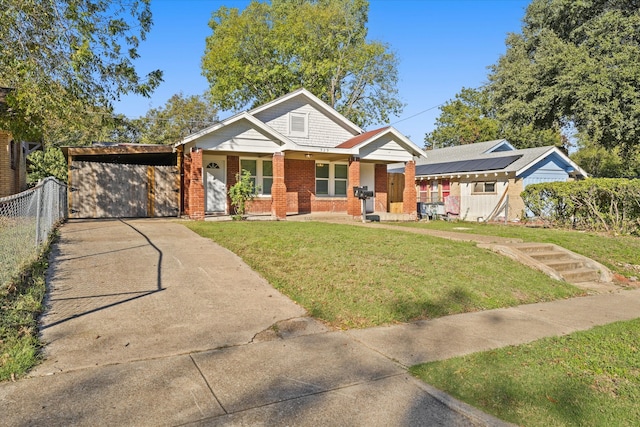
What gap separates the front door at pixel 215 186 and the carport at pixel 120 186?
121 cm

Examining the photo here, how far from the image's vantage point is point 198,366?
3803 mm

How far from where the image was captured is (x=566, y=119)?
25.0 m

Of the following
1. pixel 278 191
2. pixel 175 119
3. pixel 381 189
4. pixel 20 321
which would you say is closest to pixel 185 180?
pixel 278 191

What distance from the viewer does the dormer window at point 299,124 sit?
1835 cm

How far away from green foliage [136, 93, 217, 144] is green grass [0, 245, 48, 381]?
1516 inches

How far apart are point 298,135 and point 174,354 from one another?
15.2 metres

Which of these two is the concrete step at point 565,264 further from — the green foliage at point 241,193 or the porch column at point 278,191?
the green foliage at point 241,193

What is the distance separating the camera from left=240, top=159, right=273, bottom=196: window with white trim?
1725cm

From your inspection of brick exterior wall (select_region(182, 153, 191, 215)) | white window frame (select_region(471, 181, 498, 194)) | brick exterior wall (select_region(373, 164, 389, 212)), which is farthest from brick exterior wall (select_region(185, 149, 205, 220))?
white window frame (select_region(471, 181, 498, 194))

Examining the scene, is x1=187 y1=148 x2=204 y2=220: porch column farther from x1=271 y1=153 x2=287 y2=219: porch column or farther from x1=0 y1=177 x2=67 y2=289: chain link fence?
x1=0 y1=177 x2=67 y2=289: chain link fence

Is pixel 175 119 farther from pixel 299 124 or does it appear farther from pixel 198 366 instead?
pixel 198 366

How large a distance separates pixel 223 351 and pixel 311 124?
15.6 metres

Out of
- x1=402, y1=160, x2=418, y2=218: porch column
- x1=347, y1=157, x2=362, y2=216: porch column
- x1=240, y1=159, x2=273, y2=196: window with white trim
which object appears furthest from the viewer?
x1=402, y1=160, x2=418, y2=218: porch column

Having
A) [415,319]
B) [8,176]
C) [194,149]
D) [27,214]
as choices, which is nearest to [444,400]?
[415,319]
